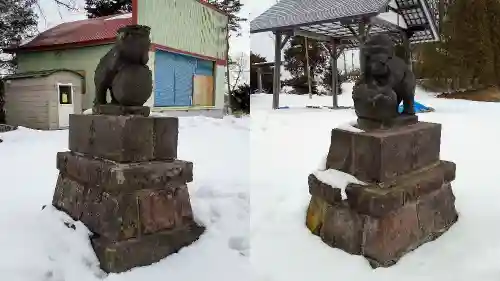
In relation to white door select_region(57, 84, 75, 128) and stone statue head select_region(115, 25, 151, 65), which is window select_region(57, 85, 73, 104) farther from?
stone statue head select_region(115, 25, 151, 65)

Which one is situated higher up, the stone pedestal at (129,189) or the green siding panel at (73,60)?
the green siding panel at (73,60)

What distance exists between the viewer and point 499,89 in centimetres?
1066

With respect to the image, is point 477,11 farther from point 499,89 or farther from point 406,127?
point 406,127

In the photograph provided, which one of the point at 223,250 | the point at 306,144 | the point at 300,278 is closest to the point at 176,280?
the point at 223,250

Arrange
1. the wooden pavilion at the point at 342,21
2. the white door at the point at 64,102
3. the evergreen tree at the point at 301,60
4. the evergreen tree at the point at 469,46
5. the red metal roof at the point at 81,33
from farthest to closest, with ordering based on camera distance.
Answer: the evergreen tree at the point at 301,60
the evergreen tree at the point at 469,46
the red metal roof at the point at 81,33
the white door at the point at 64,102
the wooden pavilion at the point at 342,21

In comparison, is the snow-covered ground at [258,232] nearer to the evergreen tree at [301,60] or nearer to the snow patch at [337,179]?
the snow patch at [337,179]

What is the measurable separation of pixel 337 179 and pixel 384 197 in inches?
11.8

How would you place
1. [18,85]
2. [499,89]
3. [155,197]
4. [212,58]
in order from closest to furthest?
[155,197] → [18,85] → [212,58] → [499,89]

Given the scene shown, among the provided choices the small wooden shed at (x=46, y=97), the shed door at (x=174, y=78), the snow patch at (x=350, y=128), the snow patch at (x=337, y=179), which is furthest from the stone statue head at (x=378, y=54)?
the small wooden shed at (x=46, y=97)

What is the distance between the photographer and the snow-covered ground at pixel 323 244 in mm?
1682

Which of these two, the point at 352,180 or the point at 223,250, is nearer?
the point at 352,180

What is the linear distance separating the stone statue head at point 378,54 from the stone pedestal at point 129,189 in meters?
1.05

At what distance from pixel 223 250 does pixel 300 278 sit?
1.71 ft

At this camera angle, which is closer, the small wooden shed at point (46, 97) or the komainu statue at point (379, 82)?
the komainu statue at point (379, 82)
